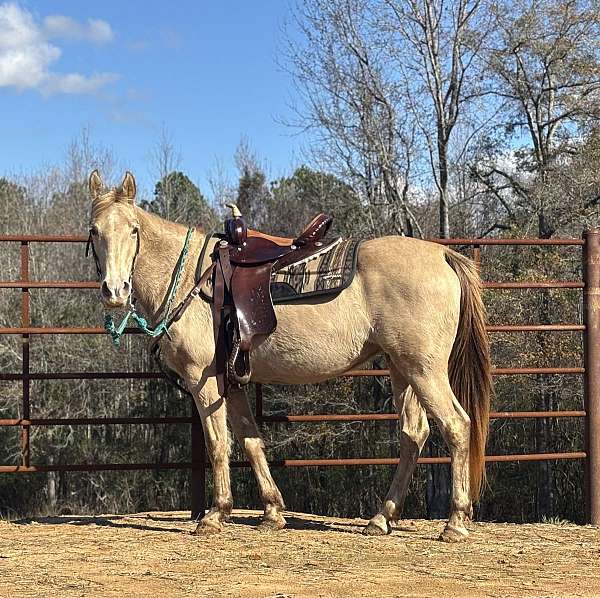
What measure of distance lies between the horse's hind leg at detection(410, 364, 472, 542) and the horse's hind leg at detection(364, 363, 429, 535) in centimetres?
38

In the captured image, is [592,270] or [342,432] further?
[342,432]

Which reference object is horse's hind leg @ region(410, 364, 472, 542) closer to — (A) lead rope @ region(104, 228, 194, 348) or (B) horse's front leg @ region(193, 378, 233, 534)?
(B) horse's front leg @ region(193, 378, 233, 534)

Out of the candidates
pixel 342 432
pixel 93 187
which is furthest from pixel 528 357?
pixel 93 187

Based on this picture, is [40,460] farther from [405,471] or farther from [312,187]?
[405,471]

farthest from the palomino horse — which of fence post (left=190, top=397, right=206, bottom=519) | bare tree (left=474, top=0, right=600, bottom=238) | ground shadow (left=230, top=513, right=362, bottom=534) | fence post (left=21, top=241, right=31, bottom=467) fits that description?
bare tree (left=474, top=0, right=600, bottom=238)

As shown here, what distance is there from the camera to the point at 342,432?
17.7 meters

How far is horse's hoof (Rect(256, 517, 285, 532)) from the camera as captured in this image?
5561 millimetres

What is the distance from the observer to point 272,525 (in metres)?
5.59

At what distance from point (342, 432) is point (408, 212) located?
524 cm

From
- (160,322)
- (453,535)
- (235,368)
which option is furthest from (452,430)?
(160,322)

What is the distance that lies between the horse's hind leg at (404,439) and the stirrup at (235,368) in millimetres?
962

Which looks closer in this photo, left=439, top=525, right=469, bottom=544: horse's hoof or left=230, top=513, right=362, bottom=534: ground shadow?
left=439, top=525, right=469, bottom=544: horse's hoof

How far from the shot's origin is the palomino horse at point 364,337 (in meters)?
5.26

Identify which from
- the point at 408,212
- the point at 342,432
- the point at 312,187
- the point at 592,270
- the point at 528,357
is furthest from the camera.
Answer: the point at 312,187
